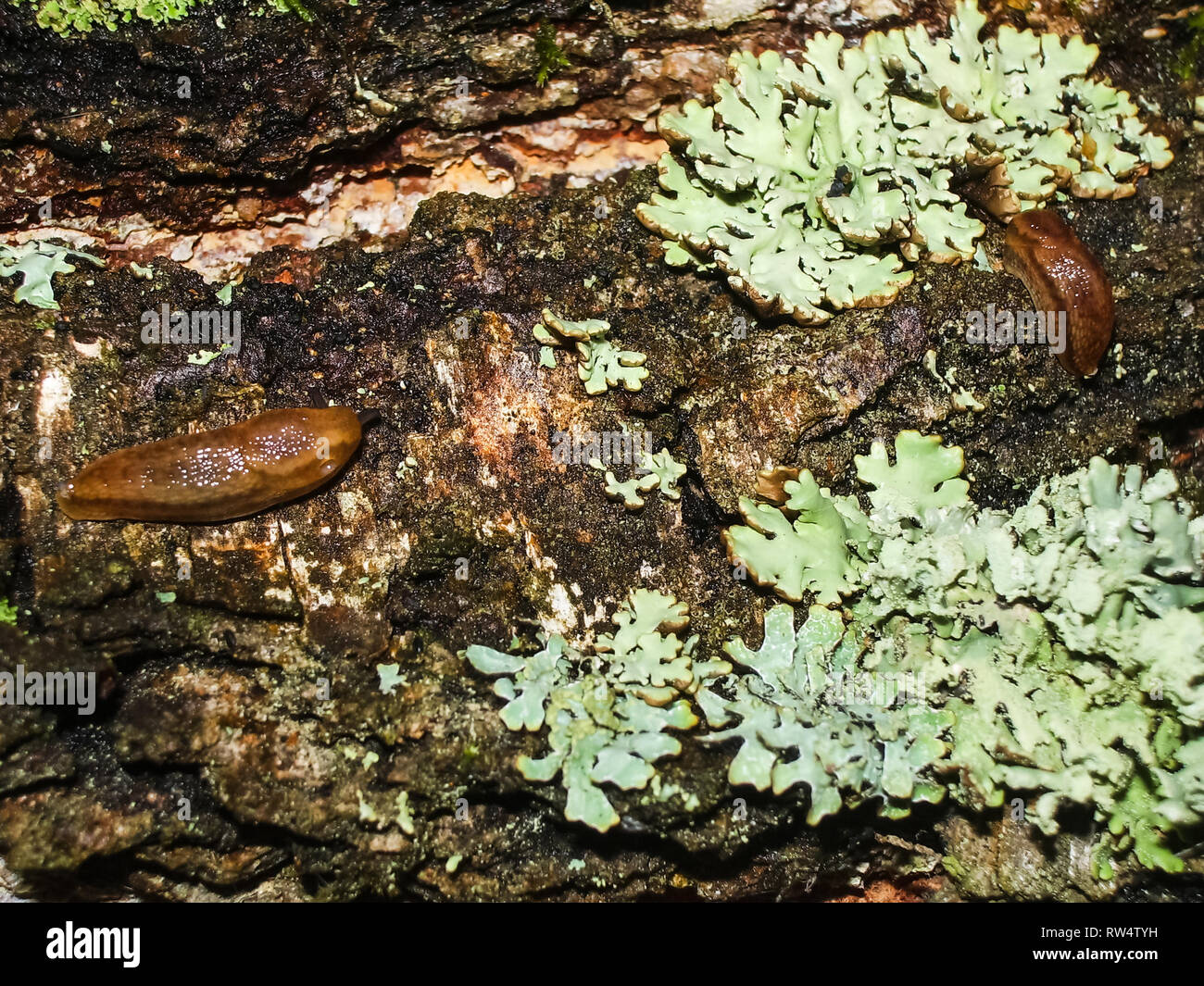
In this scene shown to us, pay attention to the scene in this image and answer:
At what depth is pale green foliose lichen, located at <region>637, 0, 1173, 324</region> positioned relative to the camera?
3914mm

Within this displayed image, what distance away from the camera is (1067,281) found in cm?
395

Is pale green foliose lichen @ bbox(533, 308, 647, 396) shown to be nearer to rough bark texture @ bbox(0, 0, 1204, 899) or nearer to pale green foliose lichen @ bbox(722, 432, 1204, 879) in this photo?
rough bark texture @ bbox(0, 0, 1204, 899)

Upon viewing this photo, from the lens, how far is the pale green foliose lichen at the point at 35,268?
3.80m

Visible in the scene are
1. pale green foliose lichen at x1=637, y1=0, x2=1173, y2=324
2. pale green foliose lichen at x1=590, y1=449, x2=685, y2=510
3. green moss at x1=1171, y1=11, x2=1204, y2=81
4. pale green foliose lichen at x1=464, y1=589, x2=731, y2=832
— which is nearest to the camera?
pale green foliose lichen at x1=464, y1=589, x2=731, y2=832

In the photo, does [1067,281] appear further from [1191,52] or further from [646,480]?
[646,480]

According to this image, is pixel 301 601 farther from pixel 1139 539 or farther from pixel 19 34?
pixel 1139 539

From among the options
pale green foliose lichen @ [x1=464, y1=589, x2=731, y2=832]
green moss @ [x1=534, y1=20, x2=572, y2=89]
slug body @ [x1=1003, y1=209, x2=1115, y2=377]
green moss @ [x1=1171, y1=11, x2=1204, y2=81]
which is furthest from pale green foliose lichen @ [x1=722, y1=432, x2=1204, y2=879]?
green moss @ [x1=1171, y1=11, x2=1204, y2=81]

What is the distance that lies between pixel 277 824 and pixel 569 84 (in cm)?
357

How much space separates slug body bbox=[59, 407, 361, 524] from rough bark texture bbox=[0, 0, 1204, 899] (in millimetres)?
96

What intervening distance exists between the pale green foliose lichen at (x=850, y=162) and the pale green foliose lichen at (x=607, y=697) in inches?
61.5

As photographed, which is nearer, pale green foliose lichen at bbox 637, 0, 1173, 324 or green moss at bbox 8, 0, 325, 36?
green moss at bbox 8, 0, 325, 36

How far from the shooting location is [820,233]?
399 cm

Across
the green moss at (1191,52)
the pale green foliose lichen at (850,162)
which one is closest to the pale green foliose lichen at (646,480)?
the pale green foliose lichen at (850,162)

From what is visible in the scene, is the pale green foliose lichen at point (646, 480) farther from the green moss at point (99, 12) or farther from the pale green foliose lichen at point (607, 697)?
the green moss at point (99, 12)
